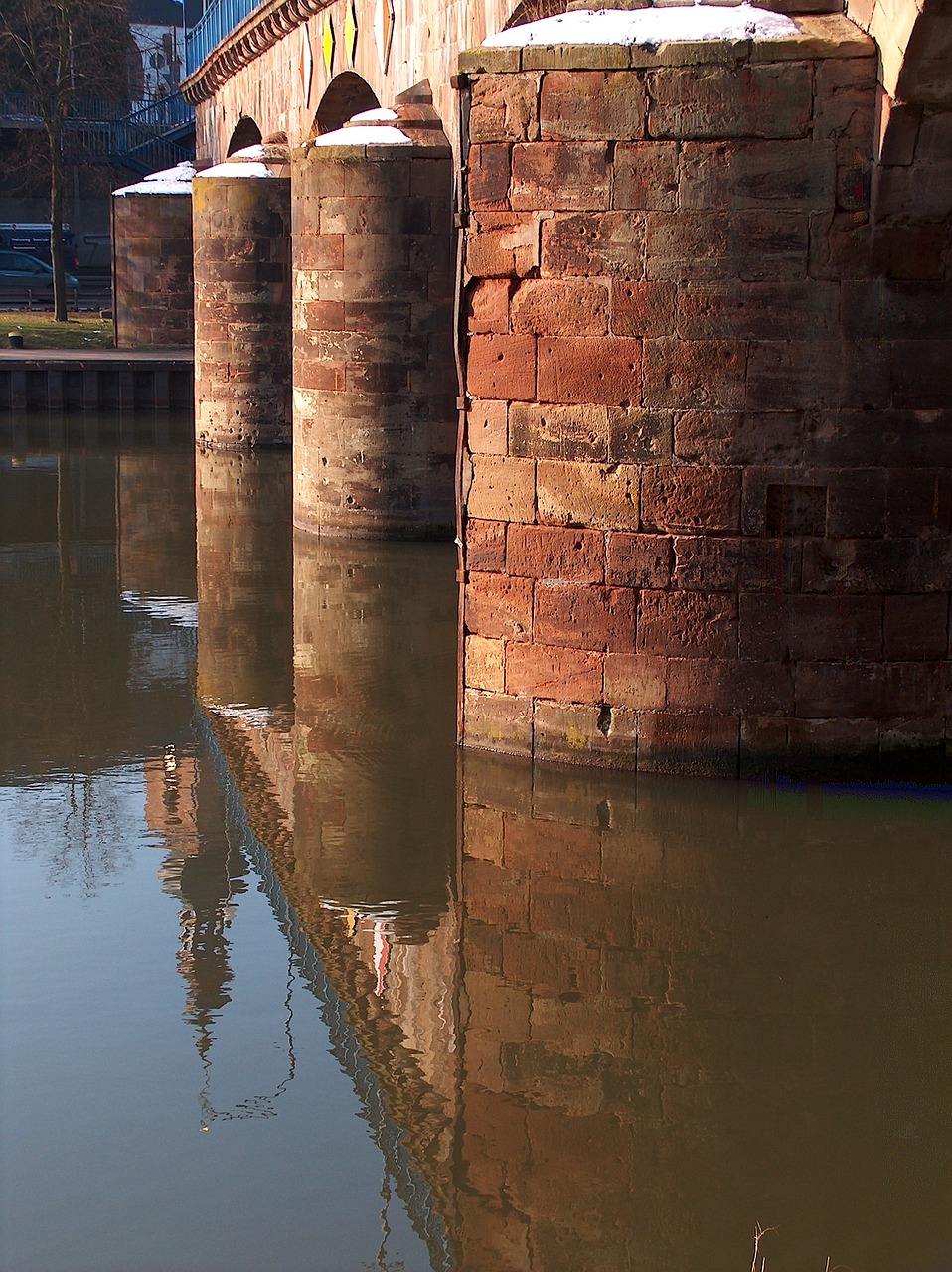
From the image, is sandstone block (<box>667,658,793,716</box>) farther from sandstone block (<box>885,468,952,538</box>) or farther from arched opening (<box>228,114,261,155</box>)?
arched opening (<box>228,114,261,155</box>)

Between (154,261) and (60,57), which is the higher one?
(60,57)

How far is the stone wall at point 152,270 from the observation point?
2875cm

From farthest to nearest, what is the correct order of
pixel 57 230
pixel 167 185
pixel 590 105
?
pixel 57 230
pixel 167 185
pixel 590 105

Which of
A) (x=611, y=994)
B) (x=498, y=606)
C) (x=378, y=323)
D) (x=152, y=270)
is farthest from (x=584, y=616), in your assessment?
(x=152, y=270)

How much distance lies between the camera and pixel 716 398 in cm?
826

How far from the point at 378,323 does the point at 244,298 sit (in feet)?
20.3

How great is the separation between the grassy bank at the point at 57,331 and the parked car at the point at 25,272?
18.9ft

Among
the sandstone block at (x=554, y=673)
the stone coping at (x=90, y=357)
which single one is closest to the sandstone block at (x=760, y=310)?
the sandstone block at (x=554, y=673)

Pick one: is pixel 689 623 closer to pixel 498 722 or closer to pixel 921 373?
pixel 498 722

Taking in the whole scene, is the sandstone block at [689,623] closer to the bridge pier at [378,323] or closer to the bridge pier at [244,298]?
the bridge pier at [378,323]

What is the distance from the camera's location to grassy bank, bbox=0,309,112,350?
32.0m

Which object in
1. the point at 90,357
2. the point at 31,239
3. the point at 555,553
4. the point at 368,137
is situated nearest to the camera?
the point at 555,553

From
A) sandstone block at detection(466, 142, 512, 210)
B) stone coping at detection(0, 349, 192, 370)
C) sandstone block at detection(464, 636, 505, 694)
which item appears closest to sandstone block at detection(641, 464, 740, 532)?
sandstone block at detection(464, 636, 505, 694)

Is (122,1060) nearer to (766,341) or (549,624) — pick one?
(549,624)
